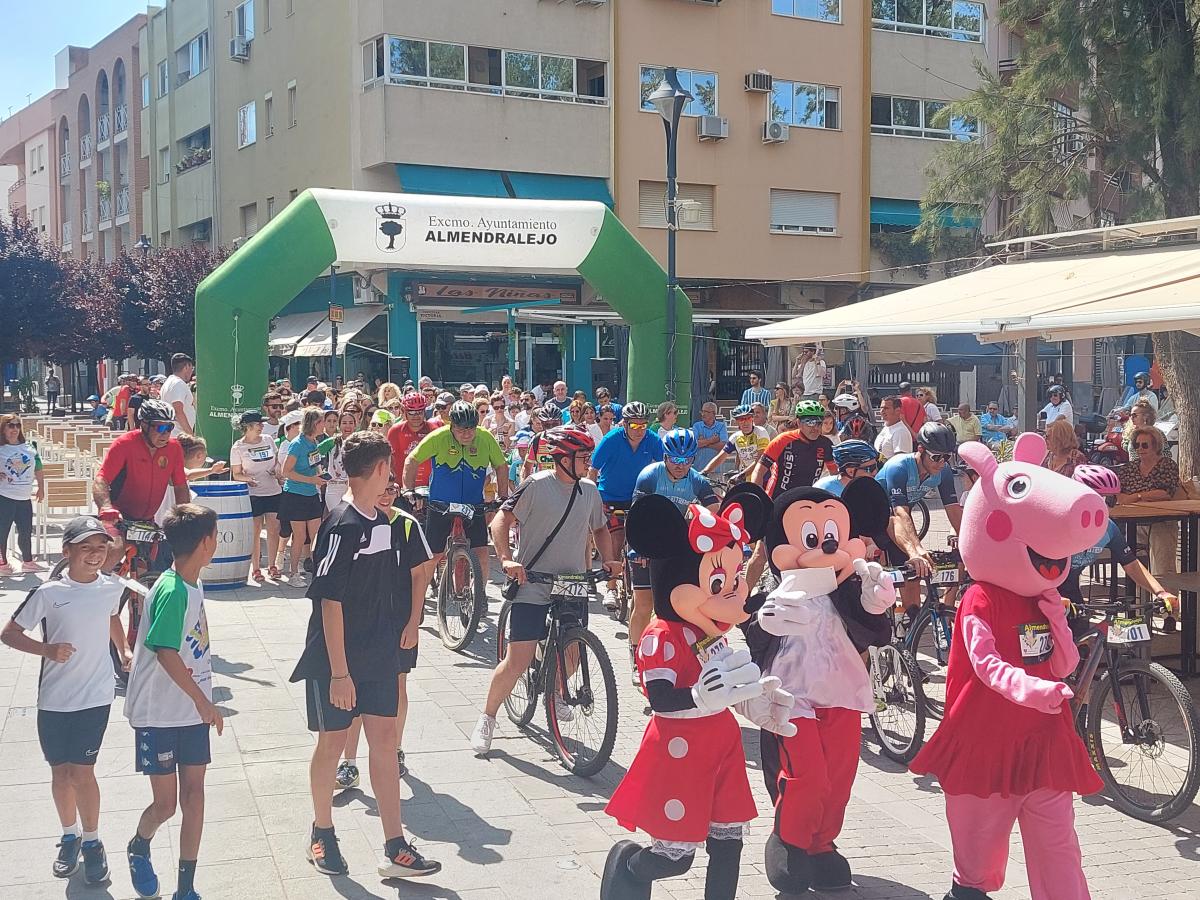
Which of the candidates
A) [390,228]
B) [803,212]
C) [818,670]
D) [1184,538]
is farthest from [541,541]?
[803,212]

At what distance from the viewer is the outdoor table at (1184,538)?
8.03 m

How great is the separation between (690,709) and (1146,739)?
276 centimetres

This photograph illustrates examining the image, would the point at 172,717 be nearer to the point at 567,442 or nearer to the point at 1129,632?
the point at 567,442

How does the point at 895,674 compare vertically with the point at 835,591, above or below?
below

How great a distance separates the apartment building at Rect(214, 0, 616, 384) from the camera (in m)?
29.1

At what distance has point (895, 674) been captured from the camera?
687 cm

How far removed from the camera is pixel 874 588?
16.6 feet

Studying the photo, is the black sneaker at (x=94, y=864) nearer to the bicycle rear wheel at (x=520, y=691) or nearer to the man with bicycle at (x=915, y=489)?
the bicycle rear wheel at (x=520, y=691)

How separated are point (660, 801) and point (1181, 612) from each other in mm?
5079

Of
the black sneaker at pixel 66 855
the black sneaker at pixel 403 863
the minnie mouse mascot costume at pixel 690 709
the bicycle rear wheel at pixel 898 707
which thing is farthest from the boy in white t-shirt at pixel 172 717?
the bicycle rear wheel at pixel 898 707

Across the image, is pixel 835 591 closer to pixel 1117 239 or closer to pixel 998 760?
pixel 998 760

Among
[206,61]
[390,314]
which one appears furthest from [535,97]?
[206,61]

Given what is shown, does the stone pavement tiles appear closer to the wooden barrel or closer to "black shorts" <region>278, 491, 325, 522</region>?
the wooden barrel

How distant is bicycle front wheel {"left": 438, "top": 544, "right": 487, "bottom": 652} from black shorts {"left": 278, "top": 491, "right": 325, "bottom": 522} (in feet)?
8.71
